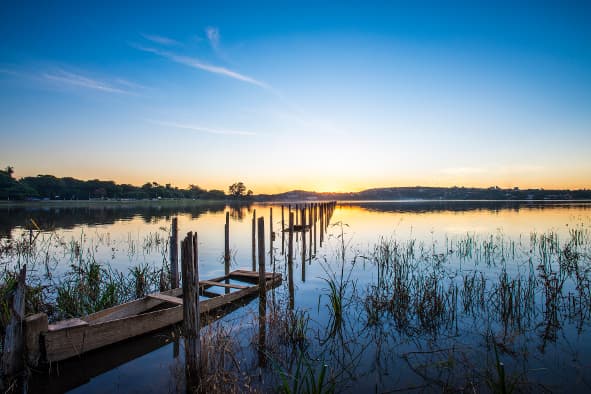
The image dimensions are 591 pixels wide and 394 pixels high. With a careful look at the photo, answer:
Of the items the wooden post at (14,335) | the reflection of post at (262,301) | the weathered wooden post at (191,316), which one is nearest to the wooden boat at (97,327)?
the wooden post at (14,335)

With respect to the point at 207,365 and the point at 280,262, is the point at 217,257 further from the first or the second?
the point at 207,365

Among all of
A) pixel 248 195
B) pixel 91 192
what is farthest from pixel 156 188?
pixel 248 195

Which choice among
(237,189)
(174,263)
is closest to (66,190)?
(237,189)

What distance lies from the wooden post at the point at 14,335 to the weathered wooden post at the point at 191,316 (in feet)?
9.53

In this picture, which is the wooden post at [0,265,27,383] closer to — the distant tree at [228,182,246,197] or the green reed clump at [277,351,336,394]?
the green reed clump at [277,351,336,394]

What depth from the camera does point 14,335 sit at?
18.0 feet

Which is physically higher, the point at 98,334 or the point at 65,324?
the point at 65,324

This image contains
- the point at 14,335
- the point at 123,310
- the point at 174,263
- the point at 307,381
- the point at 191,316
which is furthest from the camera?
the point at 174,263

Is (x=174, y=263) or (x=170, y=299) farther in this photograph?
(x=174, y=263)

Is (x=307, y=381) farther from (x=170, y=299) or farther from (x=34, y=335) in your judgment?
(x=170, y=299)

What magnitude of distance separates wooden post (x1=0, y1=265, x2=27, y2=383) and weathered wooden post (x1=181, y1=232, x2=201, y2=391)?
2.90 m

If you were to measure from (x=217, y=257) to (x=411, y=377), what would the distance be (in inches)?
589

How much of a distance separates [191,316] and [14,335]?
10.8 ft

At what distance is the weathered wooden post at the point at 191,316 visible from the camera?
514 centimetres
